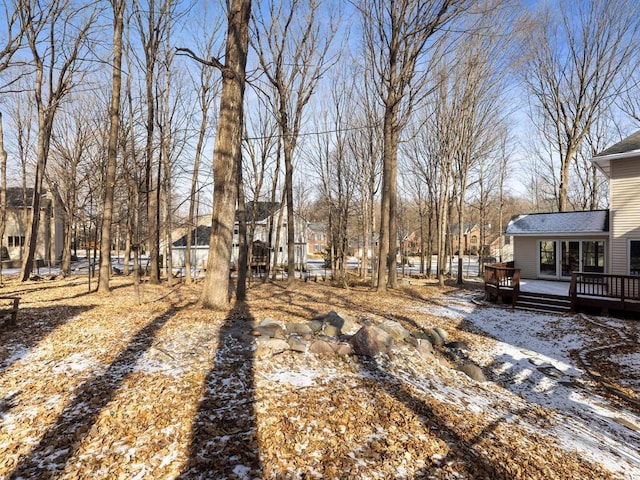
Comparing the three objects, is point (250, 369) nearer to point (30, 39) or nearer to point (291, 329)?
point (291, 329)

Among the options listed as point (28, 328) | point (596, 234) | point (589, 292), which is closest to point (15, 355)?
point (28, 328)

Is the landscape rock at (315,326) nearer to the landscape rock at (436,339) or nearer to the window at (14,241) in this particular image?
the landscape rock at (436,339)

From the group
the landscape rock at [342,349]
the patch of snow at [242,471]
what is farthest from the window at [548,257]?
the patch of snow at [242,471]

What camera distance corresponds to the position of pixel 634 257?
1183 centimetres

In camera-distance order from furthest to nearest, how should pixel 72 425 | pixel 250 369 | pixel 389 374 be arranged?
1. pixel 389 374
2. pixel 250 369
3. pixel 72 425

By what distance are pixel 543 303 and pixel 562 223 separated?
6.71 metres

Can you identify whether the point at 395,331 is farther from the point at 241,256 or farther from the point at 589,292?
the point at 589,292

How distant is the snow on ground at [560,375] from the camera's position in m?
3.88

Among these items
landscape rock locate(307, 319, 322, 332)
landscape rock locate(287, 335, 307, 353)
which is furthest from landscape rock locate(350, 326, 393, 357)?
landscape rock locate(307, 319, 322, 332)

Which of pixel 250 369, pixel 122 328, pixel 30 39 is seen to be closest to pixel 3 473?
pixel 250 369

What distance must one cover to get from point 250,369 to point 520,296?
10812 mm

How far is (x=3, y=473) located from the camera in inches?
103

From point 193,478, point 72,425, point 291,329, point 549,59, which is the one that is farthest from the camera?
point 549,59

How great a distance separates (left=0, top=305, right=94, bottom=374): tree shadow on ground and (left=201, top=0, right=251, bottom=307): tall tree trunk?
279 cm
